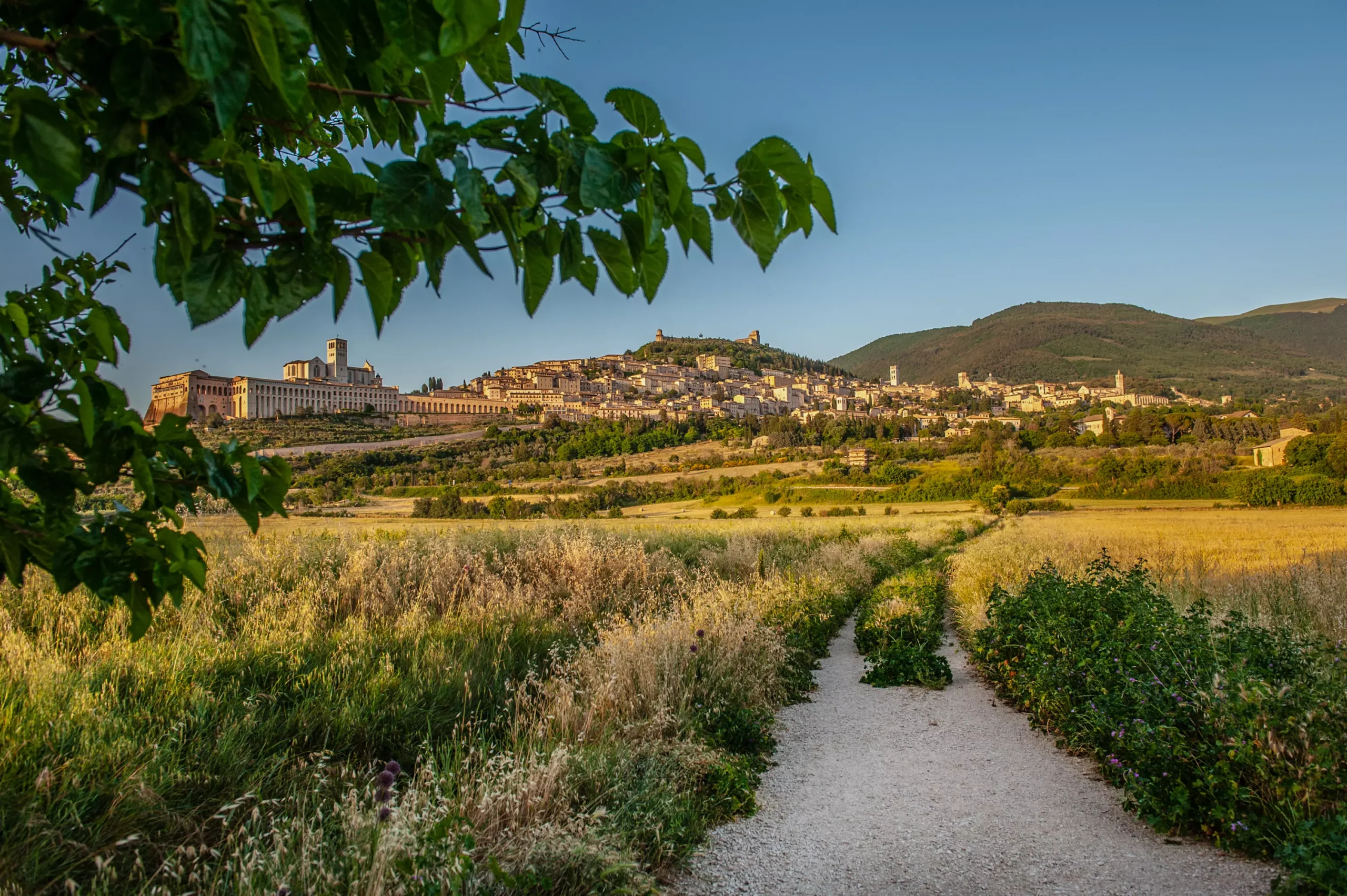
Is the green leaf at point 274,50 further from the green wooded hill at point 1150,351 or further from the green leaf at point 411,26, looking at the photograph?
the green wooded hill at point 1150,351

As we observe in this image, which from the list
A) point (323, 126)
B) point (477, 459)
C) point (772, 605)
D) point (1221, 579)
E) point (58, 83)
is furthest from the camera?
point (477, 459)

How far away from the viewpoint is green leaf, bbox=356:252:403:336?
1167 mm

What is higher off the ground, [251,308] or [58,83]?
[58,83]

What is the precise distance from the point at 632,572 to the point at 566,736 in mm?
6677

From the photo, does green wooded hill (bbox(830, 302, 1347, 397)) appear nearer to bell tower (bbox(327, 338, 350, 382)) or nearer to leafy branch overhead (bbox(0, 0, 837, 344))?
bell tower (bbox(327, 338, 350, 382))

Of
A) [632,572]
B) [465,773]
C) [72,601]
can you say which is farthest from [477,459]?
[465,773]

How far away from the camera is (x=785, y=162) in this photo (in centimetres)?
117

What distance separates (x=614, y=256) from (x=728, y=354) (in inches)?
6589

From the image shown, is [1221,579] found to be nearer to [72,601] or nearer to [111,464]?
[111,464]

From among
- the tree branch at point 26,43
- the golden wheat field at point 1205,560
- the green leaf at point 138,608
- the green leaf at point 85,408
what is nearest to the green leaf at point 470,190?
the tree branch at point 26,43

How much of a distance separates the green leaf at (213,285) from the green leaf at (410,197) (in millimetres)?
268

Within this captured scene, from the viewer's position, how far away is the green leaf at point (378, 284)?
1.17 metres

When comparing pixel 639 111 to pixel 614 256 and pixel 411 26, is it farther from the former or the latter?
pixel 411 26

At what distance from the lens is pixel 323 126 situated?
7.72 ft
